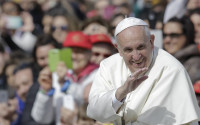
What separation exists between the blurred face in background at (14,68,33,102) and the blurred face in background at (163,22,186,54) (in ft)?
6.86

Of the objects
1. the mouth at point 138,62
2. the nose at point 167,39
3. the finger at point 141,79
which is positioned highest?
the nose at point 167,39

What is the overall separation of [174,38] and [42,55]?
1985 mm

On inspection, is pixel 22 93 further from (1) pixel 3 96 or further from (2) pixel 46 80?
(2) pixel 46 80

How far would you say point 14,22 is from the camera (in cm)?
1078

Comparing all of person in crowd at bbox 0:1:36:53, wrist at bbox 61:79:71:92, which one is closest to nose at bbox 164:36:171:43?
wrist at bbox 61:79:71:92

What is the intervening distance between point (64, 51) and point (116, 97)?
266cm

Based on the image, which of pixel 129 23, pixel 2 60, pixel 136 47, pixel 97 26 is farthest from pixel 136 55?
pixel 2 60

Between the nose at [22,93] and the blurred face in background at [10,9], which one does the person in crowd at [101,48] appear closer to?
the nose at [22,93]

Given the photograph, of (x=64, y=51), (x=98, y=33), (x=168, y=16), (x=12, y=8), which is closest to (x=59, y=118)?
(x=64, y=51)

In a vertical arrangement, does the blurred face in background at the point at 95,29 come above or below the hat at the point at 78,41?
above

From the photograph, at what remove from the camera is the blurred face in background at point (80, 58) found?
23.9ft

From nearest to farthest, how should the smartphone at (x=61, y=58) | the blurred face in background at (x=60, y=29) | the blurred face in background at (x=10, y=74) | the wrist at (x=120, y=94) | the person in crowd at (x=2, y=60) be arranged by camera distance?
the wrist at (x=120, y=94)
the smartphone at (x=61, y=58)
the blurred face in background at (x=10, y=74)
the person in crowd at (x=2, y=60)
the blurred face in background at (x=60, y=29)

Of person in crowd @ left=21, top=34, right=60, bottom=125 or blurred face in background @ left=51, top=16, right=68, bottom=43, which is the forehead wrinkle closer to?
person in crowd @ left=21, top=34, right=60, bottom=125

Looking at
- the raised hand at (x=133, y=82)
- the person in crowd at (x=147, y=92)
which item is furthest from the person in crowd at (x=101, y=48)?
the raised hand at (x=133, y=82)
